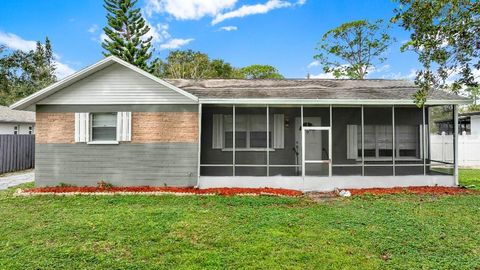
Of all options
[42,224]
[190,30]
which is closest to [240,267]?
[42,224]

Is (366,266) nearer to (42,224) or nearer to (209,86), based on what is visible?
(42,224)


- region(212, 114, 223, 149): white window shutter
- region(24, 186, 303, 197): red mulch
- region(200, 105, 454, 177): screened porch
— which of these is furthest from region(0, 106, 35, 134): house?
region(200, 105, 454, 177): screened porch

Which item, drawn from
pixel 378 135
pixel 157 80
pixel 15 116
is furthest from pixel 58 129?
pixel 15 116

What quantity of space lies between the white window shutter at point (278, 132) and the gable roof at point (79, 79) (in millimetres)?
3489

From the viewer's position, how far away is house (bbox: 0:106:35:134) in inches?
789

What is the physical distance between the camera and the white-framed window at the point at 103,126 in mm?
10633

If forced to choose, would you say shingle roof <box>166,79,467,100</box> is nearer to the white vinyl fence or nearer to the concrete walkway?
the white vinyl fence

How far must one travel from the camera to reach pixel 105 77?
10.4m

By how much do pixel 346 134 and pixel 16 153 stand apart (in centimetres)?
1613

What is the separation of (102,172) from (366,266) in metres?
9.06

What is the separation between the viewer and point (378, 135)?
12.3 metres

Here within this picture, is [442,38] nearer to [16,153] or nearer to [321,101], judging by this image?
[321,101]

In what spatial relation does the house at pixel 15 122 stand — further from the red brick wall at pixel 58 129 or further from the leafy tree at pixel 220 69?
the leafy tree at pixel 220 69

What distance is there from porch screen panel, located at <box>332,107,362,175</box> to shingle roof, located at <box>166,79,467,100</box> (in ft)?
3.15
